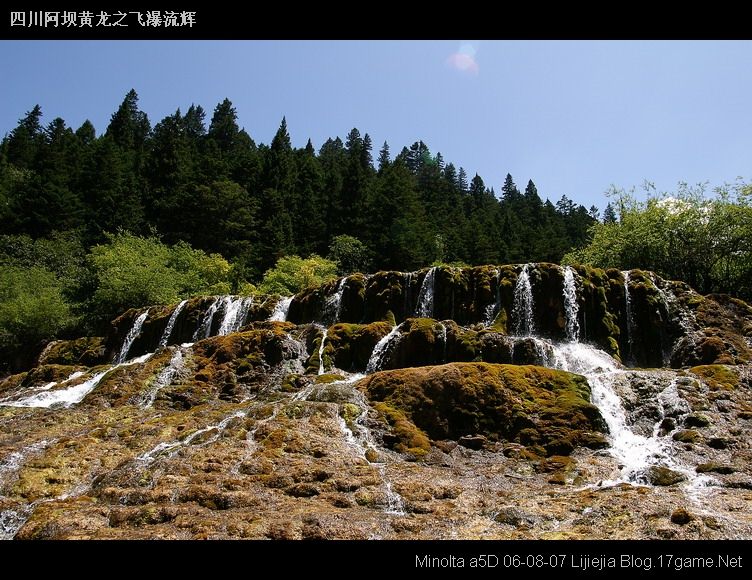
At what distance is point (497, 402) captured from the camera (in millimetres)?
13711

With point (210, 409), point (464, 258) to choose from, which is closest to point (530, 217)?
point (464, 258)

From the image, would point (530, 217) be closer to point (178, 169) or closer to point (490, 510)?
point (178, 169)

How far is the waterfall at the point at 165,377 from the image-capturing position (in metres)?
16.9

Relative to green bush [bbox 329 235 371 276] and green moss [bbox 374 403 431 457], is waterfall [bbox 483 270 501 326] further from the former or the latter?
green bush [bbox 329 235 371 276]

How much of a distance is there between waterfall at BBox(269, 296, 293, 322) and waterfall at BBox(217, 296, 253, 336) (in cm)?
150

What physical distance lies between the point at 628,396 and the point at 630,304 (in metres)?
12.0

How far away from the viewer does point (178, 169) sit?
205ft

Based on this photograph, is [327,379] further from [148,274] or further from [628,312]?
[148,274]

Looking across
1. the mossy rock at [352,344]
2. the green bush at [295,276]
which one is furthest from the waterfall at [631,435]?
the green bush at [295,276]

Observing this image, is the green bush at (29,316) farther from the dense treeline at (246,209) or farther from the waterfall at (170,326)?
the dense treeline at (246,209)

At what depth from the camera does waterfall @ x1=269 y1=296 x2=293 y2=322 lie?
28.8 meters

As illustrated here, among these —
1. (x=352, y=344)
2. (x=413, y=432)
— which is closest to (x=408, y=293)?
(x=352, y=344)

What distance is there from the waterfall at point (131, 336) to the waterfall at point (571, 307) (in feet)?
77.2

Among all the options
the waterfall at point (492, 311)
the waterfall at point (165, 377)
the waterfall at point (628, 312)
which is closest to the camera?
the waterfall at point (165, 377)
